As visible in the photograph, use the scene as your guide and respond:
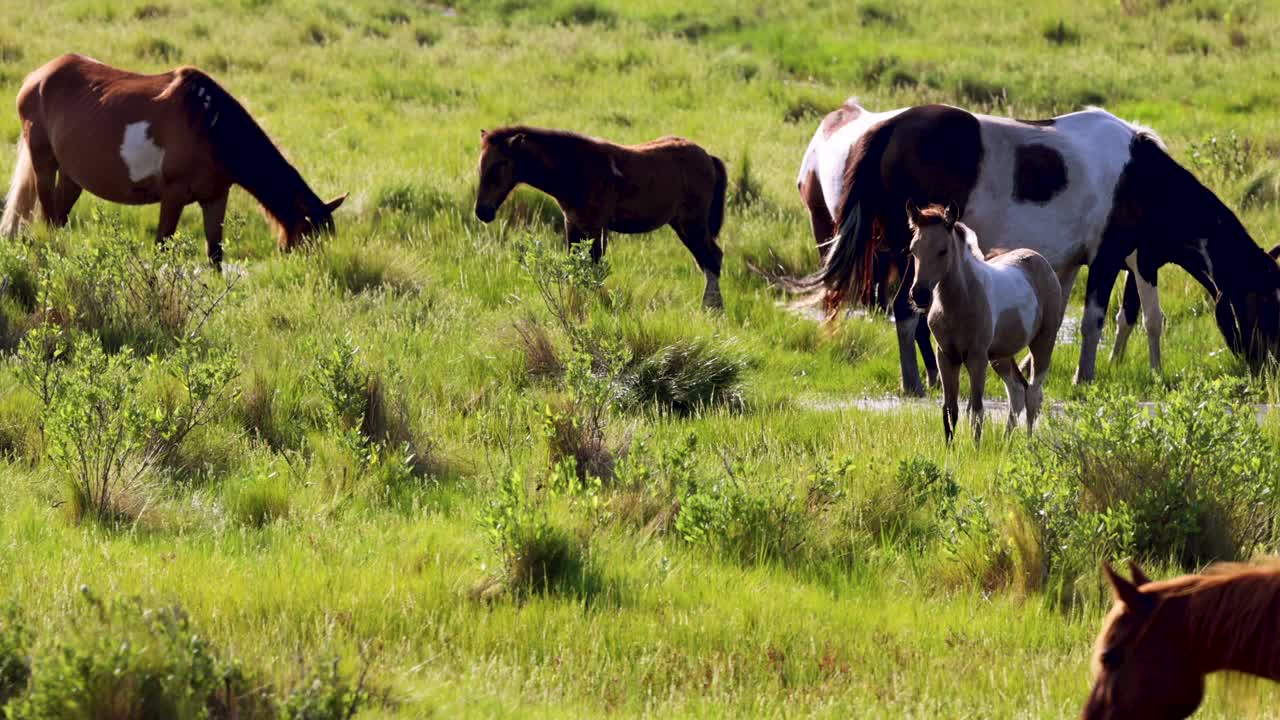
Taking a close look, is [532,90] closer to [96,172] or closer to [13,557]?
[96,172]

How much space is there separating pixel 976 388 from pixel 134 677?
505 centimetres

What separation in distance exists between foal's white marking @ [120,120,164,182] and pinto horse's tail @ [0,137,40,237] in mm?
1358

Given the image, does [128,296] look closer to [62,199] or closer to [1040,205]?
[62,199]

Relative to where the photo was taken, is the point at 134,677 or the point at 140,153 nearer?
the point at 134,677

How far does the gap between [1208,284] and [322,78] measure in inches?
552

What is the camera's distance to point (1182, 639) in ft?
10.8

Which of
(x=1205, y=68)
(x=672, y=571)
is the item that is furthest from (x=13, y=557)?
(x=1205, y=68)

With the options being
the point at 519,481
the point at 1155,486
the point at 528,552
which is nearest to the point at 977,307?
the point at 1155,486

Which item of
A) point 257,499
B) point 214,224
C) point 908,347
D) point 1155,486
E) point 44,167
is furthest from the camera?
point 44,167

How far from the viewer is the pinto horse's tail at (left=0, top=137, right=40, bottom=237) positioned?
12.0m

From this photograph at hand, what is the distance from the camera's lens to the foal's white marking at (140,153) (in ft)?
Answer: 36.0

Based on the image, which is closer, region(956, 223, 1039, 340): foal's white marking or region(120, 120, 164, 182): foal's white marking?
region(956, 223, 1039, 340): foal's white marking

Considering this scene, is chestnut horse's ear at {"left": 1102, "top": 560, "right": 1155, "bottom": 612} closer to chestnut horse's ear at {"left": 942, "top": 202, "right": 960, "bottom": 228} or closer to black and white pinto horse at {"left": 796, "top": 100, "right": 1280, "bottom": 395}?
chestnut horse's ear at {"left": 942, "top": 202, "right": 960, "bottom": 228}

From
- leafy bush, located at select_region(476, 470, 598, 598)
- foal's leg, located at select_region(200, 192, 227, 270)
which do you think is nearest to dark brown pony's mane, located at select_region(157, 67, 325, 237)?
foal's leg, located at select_region(200, 192, 227, 270)
